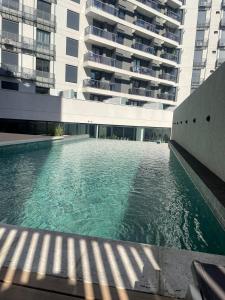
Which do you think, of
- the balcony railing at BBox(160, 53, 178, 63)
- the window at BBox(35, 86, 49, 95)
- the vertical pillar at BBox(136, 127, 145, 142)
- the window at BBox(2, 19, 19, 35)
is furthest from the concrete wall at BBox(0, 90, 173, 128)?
the balcony railing at BBox(160, 53, 178, 63)

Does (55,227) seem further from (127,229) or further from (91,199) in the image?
(91,199)

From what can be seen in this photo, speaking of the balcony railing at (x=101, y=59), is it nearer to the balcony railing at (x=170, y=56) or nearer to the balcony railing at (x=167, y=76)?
the balcony railing at (x=167, y=76)

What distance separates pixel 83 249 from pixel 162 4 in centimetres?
4475

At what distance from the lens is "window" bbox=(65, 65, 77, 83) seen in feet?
100

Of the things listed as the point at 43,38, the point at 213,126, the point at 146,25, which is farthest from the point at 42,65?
the point at 213,126

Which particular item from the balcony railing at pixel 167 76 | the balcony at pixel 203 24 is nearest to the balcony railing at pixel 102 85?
the balcony railing at pixel 167 76

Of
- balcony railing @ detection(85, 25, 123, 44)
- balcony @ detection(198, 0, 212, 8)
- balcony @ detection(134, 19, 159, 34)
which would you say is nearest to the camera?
balcony railing @ detection(85, 25, 123, 44)

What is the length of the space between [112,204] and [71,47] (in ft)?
94.4

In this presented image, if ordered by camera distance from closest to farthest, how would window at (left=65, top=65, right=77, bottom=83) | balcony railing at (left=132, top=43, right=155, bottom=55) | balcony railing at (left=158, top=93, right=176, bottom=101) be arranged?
window at (left=65, top=65, right=77, bottom=83), balcony railing at (left=132, top=43, right=155, bottom=55), balcony railing at (left=158, top=93, right=176, bottom=101)

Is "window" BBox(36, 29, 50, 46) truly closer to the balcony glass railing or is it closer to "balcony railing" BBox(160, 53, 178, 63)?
the balcony glass railing

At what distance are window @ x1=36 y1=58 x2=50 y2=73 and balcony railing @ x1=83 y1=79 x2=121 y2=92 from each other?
5.26 m

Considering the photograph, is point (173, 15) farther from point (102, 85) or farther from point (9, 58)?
point (9, 58)

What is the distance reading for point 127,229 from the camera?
5.07 meters

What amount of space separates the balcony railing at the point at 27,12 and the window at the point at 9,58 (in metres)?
4.28
